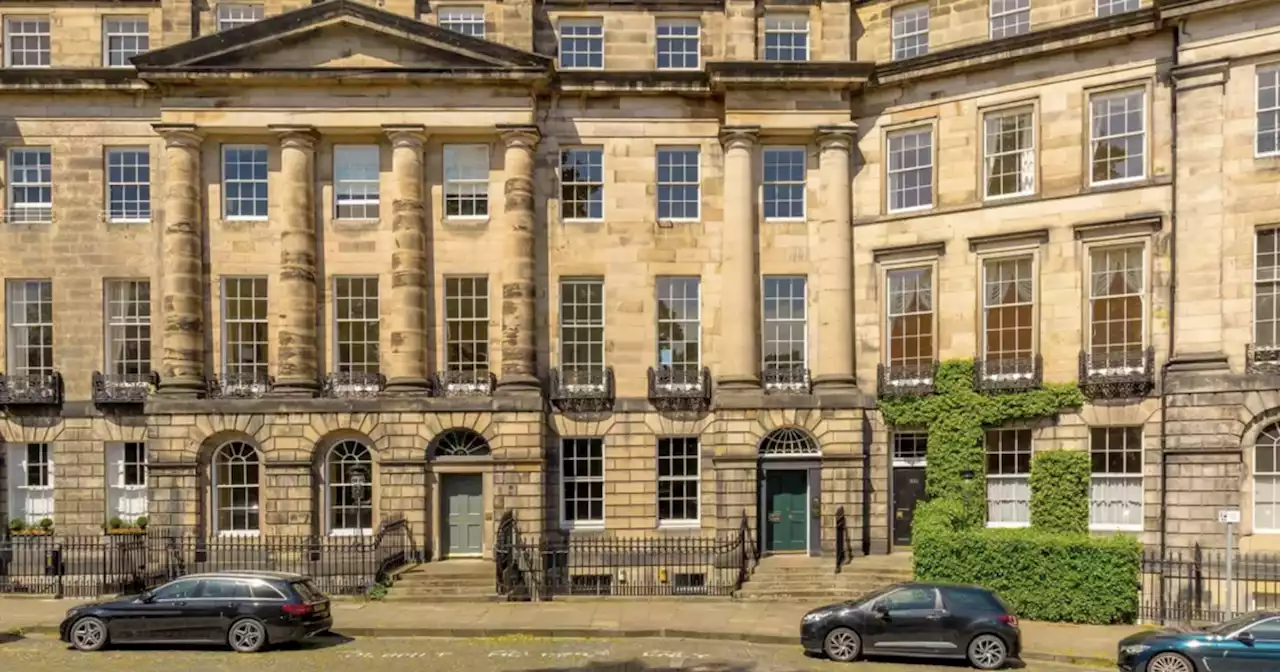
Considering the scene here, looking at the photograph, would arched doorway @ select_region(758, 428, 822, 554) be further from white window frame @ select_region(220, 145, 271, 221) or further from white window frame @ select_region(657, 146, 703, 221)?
white window frame @ select_region(220, 145, 271, 221)

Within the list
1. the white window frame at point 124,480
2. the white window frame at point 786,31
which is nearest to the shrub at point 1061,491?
the white window frame at point 786,31

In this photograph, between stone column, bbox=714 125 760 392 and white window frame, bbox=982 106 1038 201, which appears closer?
white window frame, bbox=982 106 1038 201

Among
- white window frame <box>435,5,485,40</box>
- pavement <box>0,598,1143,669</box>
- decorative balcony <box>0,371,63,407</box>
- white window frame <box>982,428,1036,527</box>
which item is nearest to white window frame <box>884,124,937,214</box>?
white window frame <box>982,428,1036,527</box>

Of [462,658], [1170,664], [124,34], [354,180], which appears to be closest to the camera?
[1170,664]

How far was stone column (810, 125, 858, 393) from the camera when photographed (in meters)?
28.5

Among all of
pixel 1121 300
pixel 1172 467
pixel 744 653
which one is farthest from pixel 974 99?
pixel 744 653

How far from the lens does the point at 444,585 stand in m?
25.8

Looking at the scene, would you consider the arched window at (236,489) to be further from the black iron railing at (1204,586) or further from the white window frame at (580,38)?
the black iron railing at (1204,586)

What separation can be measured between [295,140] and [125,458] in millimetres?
10062

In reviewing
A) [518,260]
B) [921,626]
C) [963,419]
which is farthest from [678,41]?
[921,626]

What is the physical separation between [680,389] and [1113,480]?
36.2 feet

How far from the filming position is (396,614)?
75.7 feet

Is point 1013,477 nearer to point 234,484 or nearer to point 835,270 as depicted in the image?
point 835,270

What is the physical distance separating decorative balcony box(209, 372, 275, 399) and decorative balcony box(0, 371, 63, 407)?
4447 mm
